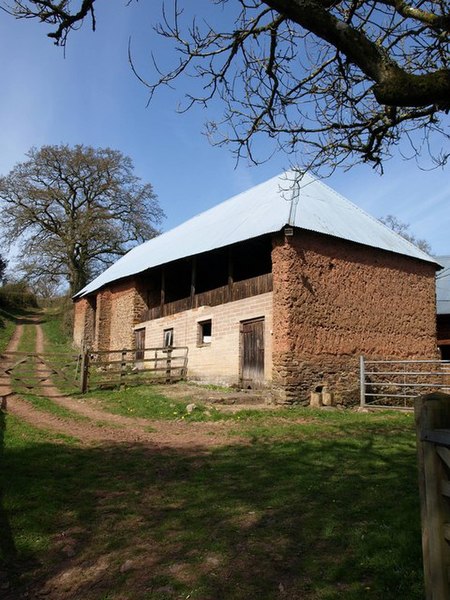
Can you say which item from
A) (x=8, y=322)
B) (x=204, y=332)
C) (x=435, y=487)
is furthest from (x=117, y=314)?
(x=435, y=487)

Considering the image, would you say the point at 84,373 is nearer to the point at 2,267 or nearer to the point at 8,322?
the point at 8,322

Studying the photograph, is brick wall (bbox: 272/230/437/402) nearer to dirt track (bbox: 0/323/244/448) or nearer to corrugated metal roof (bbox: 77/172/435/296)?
corrugated metal roof (bbox: 77/172/435/296)

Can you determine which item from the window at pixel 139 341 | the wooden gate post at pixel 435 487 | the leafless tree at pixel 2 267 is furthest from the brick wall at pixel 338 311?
the leafless tree at pixel 2 267

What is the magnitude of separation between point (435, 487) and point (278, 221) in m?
12.4

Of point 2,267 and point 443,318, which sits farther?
point 2,267

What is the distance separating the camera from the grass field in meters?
3.66

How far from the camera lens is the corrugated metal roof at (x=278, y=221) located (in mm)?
15172

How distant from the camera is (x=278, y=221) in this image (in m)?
14.6

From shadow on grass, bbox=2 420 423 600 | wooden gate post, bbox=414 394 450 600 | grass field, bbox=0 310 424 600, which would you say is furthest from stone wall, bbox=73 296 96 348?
wooden gate post, bbox=414 394 450 600

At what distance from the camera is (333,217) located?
16.5m

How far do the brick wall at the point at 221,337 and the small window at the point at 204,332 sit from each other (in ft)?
0.49

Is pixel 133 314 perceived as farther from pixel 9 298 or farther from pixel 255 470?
pixel 9 298

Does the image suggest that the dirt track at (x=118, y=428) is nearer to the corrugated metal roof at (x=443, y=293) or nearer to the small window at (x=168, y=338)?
the small window at (x=168, y=338)

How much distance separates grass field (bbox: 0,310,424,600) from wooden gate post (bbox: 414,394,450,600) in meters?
0.74
